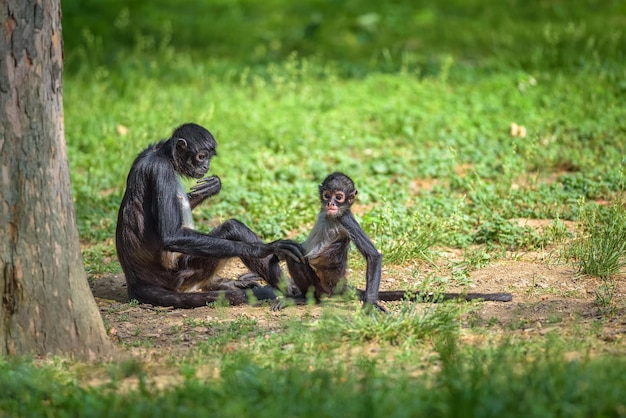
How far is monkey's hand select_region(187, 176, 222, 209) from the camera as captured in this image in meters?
8.27

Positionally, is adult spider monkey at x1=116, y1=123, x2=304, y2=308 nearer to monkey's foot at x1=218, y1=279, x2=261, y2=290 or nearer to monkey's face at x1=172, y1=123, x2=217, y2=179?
monkey's face at x1=172, y1=123, x2=217, y2=179

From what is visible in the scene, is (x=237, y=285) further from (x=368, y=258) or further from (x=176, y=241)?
(x=368, y=258)

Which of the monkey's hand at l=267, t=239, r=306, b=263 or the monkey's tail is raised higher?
the monkey's hand at l=267, t=239, r=306, b=263

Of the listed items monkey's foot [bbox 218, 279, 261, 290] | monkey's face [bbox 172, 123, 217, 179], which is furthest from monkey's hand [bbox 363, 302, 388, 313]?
monkey's face [bbox 172, 123, 217, 179]

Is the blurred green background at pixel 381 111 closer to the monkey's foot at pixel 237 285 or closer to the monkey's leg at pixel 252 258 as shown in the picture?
the monkey's foot at pixel 237 285

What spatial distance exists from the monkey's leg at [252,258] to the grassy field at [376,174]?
675mm

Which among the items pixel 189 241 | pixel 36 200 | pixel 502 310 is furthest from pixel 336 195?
pixel 36 200

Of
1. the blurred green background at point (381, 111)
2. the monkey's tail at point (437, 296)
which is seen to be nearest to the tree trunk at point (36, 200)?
the monkey's tail at point (437, 296)

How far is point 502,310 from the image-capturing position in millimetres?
6871

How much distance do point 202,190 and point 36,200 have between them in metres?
2.50

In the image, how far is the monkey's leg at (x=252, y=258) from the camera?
7809mm

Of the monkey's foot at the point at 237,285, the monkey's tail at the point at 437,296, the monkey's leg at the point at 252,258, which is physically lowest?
the monkey's foot at the point at 237,285

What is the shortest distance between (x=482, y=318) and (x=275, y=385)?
2.09 meters

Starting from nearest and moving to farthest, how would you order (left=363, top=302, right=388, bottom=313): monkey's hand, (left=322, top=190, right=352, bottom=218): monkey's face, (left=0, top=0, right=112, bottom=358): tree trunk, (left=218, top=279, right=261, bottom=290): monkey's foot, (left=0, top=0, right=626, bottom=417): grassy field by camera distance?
(left=0, top=0, right=626, bottom=417): grassy field → (left=0, top=0, right=112, bottom=358): tree trunk → (left=363, top=302, right=388, bottom=313): monkey's hand → (left=322, top=190, right=352, bottom=218): monkey's face → (left=218, top=279, right=261, bottom=290): monkey's foot
